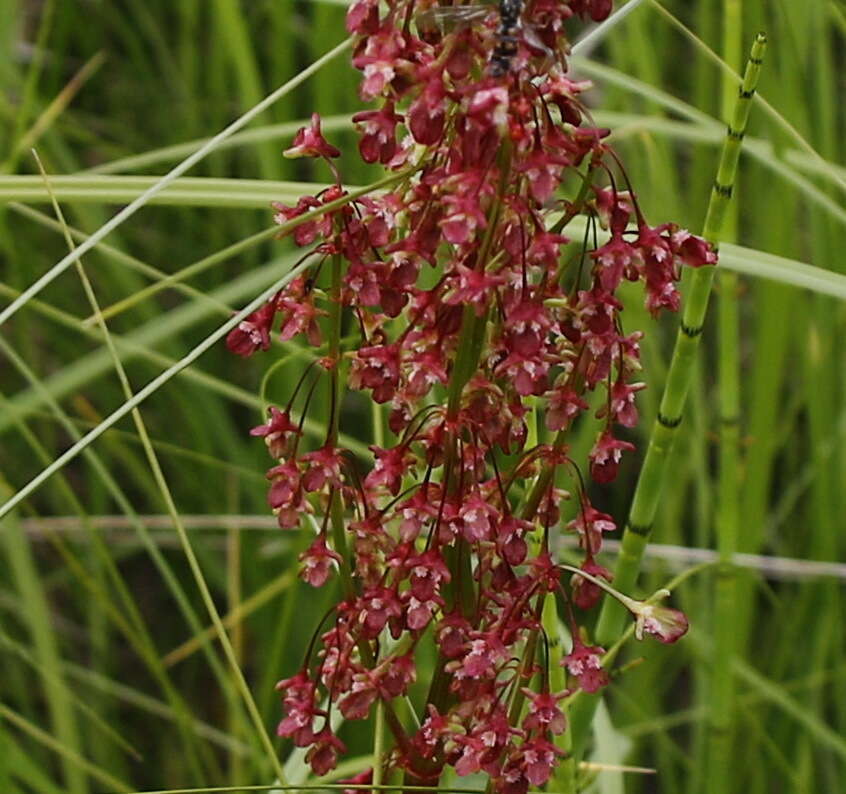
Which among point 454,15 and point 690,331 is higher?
point 454,15

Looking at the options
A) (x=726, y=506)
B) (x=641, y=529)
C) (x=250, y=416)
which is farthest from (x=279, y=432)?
(x=250, y=416)

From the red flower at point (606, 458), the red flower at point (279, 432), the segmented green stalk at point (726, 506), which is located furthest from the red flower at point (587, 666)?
the segmented green stalk at point (726, 506)

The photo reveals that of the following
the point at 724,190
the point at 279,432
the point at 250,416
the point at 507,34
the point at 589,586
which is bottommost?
the point at 250,416

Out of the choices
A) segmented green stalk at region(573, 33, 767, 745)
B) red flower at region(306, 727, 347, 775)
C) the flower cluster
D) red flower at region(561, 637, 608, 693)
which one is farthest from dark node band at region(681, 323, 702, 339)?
red flower at region(306, 727, 347, 775)

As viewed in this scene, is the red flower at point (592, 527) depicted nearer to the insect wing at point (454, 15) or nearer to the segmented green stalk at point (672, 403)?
the segmented green stalk at point (672, 403)

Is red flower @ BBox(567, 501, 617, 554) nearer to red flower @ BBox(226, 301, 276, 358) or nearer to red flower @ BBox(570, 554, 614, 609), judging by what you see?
red flower @ BBox(570, 554, 614, 609)

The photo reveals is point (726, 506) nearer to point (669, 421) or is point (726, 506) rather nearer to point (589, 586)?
point (669, 421)

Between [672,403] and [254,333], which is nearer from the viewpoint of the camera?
[254,333]
